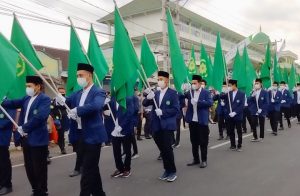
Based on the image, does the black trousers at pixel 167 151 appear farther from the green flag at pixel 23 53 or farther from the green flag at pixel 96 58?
the green flag at pixel 23 53

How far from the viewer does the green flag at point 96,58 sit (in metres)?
8.24

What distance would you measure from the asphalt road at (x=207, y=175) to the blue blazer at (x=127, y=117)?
884 millimetres

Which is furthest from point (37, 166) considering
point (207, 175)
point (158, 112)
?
point (207, 175)

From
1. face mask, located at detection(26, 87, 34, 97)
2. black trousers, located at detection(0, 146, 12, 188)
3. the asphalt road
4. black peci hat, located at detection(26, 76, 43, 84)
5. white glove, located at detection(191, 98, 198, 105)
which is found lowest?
the asphalt road

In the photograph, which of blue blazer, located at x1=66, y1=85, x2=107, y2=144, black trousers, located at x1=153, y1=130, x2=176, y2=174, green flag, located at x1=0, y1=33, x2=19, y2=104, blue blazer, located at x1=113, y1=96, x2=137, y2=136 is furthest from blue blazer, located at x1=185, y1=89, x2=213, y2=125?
green flag, located at x1=0, y1=33, x2=19, y2=104

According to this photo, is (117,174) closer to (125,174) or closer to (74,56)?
(125,174)

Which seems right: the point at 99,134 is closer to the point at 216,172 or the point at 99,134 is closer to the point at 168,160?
the point at 168,160

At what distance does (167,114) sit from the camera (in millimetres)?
6676

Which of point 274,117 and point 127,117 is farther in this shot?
point 274,117

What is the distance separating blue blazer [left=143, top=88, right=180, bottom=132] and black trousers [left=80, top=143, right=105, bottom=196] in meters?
1.93

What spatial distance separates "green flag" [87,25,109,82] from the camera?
824 centimetres

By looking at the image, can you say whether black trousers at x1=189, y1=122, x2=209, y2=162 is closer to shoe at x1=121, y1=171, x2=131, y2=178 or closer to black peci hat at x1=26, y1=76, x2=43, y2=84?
shoe at x1=121, y1=171, x2=131, y2=178

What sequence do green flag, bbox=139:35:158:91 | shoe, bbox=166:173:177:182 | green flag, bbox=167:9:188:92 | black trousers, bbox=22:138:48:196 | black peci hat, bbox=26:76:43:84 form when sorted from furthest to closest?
green flag, bbox=139:35:158:91 → green flag, bbox=167:9:188:92 → shoe, bbox=166:173:177:182 → black peci hat, bbox=26:76:43:84 → black trousers, bbox=22:138:48:196

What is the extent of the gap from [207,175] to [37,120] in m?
3.30
